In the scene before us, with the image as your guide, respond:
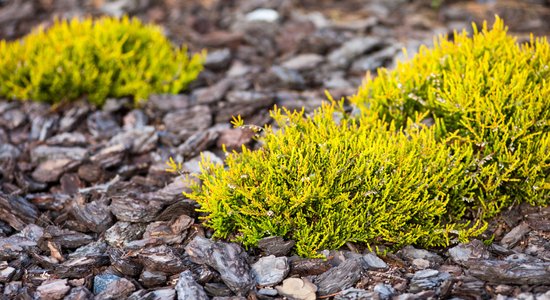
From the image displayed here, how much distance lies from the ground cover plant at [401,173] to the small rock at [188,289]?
19.0 inches

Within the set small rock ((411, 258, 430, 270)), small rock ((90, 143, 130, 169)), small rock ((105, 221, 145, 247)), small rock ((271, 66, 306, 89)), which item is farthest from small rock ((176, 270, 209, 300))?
small rock ((271, 66, 306, 89))

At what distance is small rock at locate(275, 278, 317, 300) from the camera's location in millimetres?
4062

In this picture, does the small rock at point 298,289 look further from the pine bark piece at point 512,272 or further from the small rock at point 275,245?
the pine bark piece at point 512,272

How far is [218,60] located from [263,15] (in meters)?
1.46

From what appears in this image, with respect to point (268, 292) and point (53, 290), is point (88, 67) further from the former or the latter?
point (268, 292)

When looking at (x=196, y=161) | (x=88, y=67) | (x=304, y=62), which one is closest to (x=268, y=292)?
(x=196, y=161)

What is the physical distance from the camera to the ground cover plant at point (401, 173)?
4.32 m

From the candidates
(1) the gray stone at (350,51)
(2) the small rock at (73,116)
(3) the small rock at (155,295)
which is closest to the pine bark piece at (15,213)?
(3) the small rock at (155,295)

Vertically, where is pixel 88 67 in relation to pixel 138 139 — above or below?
above

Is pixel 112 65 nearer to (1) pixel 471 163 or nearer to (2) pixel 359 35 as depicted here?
A: (2) pixel 359 35

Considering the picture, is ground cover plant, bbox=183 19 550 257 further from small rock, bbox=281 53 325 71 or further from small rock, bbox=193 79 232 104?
small rock, bbox=281 53 325 71

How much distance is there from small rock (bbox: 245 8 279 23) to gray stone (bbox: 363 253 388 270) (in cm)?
494

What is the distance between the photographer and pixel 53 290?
4137mm

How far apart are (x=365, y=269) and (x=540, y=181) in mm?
1504
